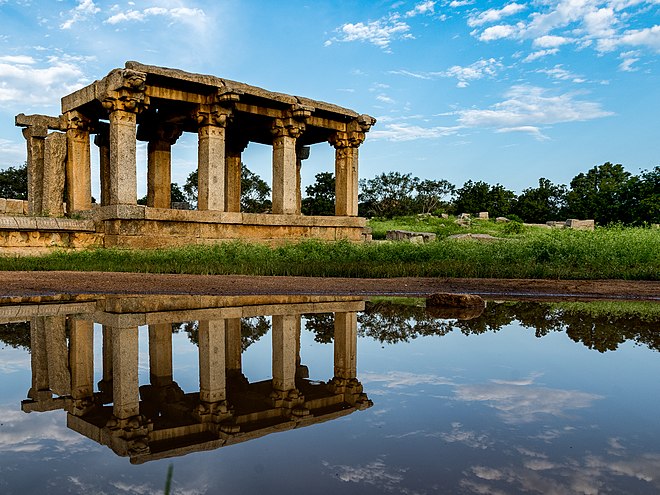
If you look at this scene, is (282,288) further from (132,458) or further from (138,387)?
(132,458)

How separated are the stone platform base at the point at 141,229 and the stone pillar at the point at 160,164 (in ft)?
14.9

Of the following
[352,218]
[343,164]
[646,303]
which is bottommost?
[646,303]

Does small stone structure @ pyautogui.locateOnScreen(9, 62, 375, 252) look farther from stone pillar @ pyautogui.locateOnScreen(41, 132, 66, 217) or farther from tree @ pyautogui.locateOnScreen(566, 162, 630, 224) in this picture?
tree @ pyautogui.locateOnScreen(566, 162, 630, 224)

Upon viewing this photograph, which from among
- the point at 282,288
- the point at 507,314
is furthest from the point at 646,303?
the point at 282,288

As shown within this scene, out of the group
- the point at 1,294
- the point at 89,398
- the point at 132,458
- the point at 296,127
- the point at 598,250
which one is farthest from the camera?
the point at 296,127

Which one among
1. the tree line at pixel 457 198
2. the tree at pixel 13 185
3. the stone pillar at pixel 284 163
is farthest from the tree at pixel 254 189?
the stone pillar at pixel 284 163

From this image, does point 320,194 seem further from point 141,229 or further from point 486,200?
point 141,229

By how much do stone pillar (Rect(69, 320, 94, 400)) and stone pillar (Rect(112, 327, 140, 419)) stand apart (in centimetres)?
19

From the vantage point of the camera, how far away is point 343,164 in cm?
2312

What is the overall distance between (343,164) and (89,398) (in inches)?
773

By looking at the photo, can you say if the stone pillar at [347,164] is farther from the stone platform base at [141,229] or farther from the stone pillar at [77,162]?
the stone pillar at [77,162]

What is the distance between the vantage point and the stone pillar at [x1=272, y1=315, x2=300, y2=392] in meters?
4.54

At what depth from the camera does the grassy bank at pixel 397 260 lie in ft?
44.0

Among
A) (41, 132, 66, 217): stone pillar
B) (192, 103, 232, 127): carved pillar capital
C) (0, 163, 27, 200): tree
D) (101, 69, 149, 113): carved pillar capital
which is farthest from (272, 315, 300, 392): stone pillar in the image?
(0, 163, 27, 200): tree
